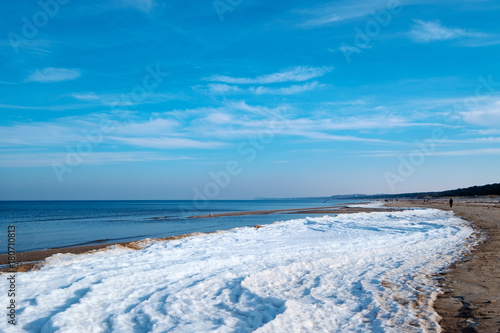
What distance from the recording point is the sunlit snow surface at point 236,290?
598cm

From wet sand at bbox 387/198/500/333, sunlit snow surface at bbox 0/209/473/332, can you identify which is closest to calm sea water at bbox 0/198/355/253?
sunlit snow surface at bbox 0/209/473/332

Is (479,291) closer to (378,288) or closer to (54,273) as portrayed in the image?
(378,288)

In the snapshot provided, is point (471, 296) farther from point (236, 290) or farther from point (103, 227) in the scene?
point (103, 227)

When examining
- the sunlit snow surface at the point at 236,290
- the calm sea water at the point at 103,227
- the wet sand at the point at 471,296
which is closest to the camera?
the wet sand at the point at 471,296

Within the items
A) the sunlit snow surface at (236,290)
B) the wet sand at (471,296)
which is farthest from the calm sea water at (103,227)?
the wet sand at (471,296)

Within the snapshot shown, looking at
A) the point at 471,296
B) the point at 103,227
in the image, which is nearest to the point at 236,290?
the point at 471,296

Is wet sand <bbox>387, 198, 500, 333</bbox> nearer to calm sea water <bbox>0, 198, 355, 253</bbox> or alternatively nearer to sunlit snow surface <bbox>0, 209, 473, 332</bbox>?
sunlit snow surface <bbox>0, 209, 473, 332</bbox>

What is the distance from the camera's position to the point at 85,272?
31.4 feet

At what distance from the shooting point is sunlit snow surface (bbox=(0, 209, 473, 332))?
5977mm

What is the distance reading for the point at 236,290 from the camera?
780 centimetres

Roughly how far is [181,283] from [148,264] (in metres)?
2.71

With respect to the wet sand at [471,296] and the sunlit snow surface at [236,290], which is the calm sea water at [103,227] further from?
the wet sand at [471,296]

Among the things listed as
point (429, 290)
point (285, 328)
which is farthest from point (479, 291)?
point (285, 328)

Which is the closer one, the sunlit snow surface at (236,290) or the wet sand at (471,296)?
the wet sand at (471,296)
